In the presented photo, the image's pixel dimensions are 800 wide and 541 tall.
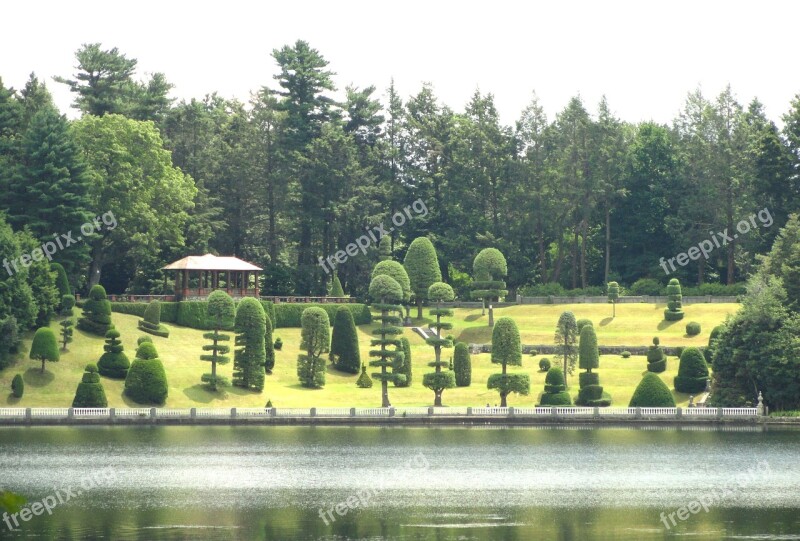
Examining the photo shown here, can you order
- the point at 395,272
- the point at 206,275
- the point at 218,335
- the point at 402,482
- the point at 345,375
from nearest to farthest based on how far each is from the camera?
the point at 402,482, the point at 218,335, the point at 345,375, the point at 395,272, the point at 206,275

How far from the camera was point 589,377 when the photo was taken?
87.1 metres

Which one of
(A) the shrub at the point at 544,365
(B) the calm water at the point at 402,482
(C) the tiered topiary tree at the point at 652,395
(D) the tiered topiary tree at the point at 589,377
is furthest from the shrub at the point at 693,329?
(B) the calm water at the point at 402,482

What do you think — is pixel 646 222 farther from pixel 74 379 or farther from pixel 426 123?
pixel 74 379

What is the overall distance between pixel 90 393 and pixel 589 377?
29315 mm

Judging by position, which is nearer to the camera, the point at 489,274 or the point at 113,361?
the point at 113,361

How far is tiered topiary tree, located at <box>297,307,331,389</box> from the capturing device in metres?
93.6

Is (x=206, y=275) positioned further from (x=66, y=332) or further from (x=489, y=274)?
(x=489, y=274)

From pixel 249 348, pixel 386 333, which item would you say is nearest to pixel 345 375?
pixel 249 348

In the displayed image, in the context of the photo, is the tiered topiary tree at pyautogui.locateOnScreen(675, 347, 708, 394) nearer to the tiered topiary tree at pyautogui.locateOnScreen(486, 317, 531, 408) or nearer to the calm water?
the tiered topiary tree at pyautogui.locateOnScreen(486, 317, 531, 408)

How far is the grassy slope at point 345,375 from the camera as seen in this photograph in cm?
8725

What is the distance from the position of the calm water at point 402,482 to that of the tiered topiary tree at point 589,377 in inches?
294

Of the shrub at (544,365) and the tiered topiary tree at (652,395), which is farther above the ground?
the shrub at (544,365)

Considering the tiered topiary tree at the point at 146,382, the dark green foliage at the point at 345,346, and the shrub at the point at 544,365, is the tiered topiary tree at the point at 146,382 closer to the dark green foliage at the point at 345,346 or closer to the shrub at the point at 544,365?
the dark green foliage at the point at 345,346

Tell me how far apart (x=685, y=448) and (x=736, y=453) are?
302 centimetres
